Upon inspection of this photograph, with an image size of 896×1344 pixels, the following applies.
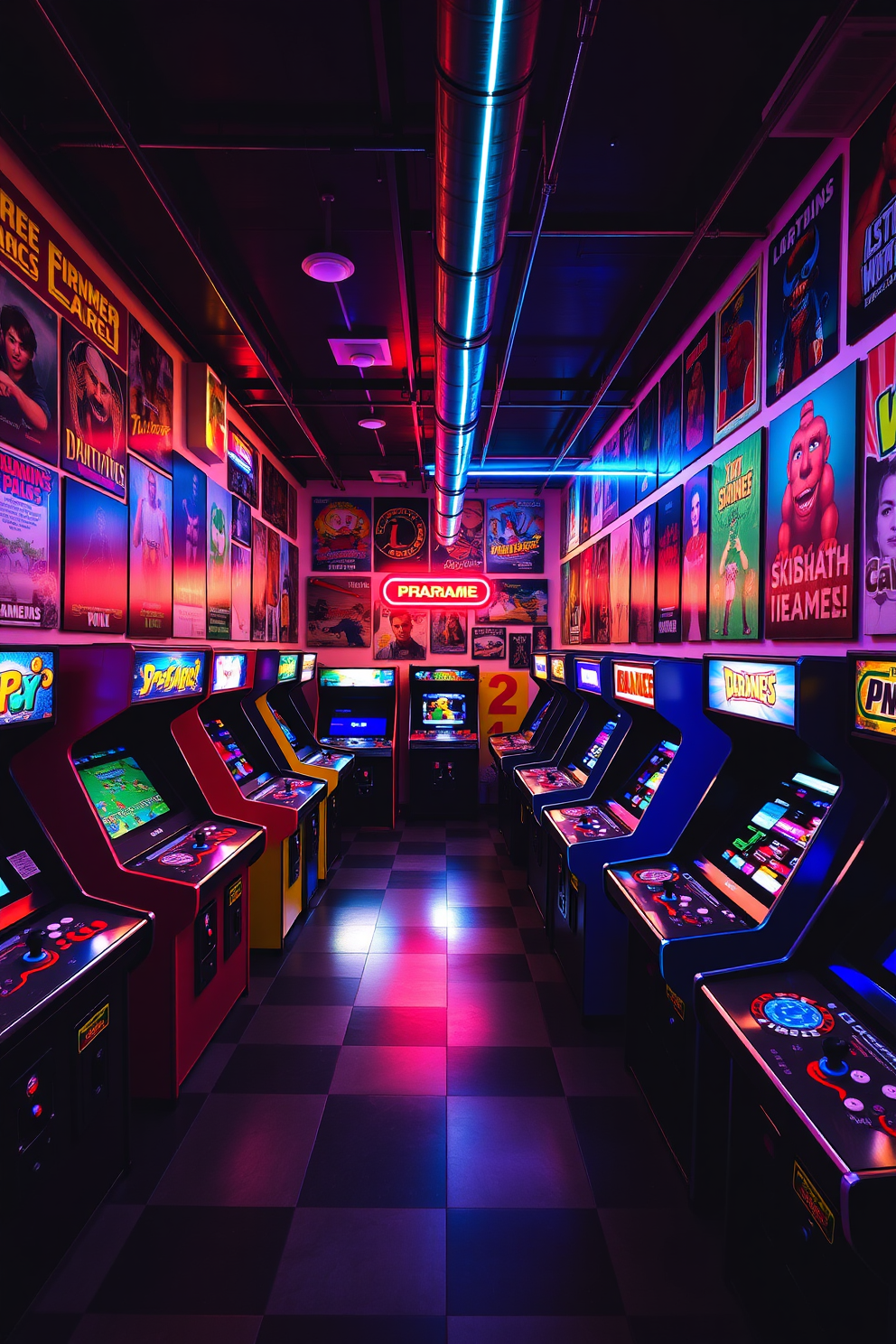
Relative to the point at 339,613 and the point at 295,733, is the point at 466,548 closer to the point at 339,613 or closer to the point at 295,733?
the point at 339,613

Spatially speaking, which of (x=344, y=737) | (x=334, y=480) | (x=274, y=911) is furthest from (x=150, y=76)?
(x=344, y=737)

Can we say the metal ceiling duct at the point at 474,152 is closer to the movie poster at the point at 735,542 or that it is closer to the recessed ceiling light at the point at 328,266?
the recessed ceiling light at the point at 328,266

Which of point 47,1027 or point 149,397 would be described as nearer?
point 47,1027

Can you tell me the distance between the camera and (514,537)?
764cm

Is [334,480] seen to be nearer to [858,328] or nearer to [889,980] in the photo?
[858,328]

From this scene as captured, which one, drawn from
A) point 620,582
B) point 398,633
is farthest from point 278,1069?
point 398,633

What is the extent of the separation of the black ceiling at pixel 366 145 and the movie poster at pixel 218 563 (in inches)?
43.8

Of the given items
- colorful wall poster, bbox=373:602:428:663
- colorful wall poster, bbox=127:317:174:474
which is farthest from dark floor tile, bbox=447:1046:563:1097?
colorful wall poster, bbox=373:602:428:663

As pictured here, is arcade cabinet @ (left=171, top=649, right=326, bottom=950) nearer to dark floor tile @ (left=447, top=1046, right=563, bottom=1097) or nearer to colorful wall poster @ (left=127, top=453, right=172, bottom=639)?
colorful wall poster @ (left=127, top=453, right=172, bottom=639)

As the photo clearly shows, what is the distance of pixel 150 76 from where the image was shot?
2260 mm

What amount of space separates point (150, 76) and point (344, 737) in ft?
17.4

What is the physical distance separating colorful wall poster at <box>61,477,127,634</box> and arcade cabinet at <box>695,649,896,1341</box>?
292cm

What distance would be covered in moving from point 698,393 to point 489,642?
14.1ft

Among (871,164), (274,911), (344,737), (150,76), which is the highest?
(150,76)
